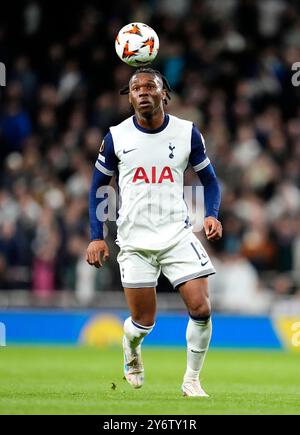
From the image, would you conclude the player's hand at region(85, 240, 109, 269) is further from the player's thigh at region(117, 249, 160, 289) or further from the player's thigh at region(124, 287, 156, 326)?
the player's thigh at region(124, 287, 156, 326)

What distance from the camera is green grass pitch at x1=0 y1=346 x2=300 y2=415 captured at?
8.19 meters

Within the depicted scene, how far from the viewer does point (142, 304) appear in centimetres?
937

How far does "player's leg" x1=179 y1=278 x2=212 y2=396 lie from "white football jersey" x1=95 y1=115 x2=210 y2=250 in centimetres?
43

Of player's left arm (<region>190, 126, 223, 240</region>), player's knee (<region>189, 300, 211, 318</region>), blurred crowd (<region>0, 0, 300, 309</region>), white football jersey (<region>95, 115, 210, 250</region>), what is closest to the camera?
player's knee (<region>189, 300, 211, 318</region>)

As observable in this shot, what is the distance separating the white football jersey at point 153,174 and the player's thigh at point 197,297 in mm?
398

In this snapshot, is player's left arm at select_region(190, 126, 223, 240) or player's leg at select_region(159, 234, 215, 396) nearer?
player's leg at select_region(159, 234, 215, 396)

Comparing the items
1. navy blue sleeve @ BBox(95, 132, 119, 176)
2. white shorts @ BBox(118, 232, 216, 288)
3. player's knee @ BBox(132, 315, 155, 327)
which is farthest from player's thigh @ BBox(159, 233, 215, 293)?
navy blue sleeve @ BBox(95, 132, 119, 176)

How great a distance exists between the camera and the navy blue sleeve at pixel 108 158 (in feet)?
30.8

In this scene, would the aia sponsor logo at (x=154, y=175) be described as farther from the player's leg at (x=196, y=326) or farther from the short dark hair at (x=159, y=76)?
the player's leg at (x=196, y=326)

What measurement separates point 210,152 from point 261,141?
47.5 inches

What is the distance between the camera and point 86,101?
70.1 ft

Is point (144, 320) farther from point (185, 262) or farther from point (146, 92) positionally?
point (146, 92)

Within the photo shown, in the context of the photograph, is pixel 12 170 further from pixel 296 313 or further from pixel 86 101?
pixel 296 313

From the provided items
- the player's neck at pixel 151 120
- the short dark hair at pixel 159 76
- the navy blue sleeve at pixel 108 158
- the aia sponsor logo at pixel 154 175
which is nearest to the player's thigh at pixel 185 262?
the aia sponsor logo at pixel 154 175
